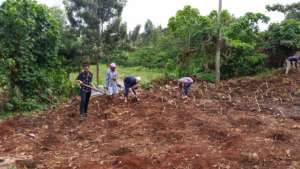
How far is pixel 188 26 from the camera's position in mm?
20094

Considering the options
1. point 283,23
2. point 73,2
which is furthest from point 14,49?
point 283,23

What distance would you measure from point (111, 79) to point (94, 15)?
825 centimetres

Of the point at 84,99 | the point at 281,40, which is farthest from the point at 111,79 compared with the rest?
the point at 281,40

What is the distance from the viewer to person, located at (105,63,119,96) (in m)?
11.1

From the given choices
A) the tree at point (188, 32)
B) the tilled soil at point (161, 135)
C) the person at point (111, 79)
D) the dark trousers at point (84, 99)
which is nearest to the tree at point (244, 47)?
the tree at point (188, 32)

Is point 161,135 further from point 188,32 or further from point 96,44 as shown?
point 188,32

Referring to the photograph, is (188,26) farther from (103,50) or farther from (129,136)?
(129,136)

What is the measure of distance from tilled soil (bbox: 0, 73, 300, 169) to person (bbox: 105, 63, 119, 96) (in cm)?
31

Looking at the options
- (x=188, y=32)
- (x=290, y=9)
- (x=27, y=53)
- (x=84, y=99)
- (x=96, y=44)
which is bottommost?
(x=84, y=99)

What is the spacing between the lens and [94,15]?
18.8 m

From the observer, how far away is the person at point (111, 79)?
36.5 feet

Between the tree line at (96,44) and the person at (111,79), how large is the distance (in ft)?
8.32

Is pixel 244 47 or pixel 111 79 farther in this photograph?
pixel 244 47

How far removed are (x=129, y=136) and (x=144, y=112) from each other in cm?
198
